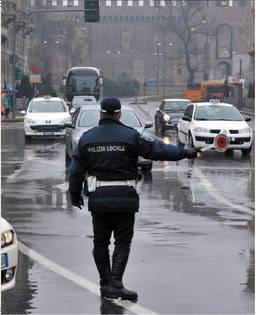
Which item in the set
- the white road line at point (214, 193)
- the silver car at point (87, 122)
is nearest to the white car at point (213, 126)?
the silver car at point (87, 122)

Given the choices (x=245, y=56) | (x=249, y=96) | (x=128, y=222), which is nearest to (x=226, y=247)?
(x=128, y=222)

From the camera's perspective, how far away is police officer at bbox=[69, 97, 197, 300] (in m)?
9.30

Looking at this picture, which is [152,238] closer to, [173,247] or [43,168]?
[173,247]

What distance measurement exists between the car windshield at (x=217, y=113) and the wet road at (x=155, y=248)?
7.41m

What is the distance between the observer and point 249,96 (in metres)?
95.4

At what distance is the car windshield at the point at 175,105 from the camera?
152 ft

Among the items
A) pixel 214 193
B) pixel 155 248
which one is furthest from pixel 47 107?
pixel 155 248

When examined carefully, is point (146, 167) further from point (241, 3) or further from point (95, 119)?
point (241, 3)

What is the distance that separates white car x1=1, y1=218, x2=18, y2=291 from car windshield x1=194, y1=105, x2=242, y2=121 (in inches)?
843

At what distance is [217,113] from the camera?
30469 mm

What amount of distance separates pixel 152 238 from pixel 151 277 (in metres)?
2.75

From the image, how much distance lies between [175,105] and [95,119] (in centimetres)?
2183

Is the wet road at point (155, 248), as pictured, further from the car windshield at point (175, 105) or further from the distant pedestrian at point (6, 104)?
the distant pedestrian at point (6, 104)

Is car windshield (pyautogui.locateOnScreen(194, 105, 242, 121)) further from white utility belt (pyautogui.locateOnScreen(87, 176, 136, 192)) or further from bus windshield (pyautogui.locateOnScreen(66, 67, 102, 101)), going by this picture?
bus windshield (pyautogui.locateOnScreen(66, 67, 102, 101))
